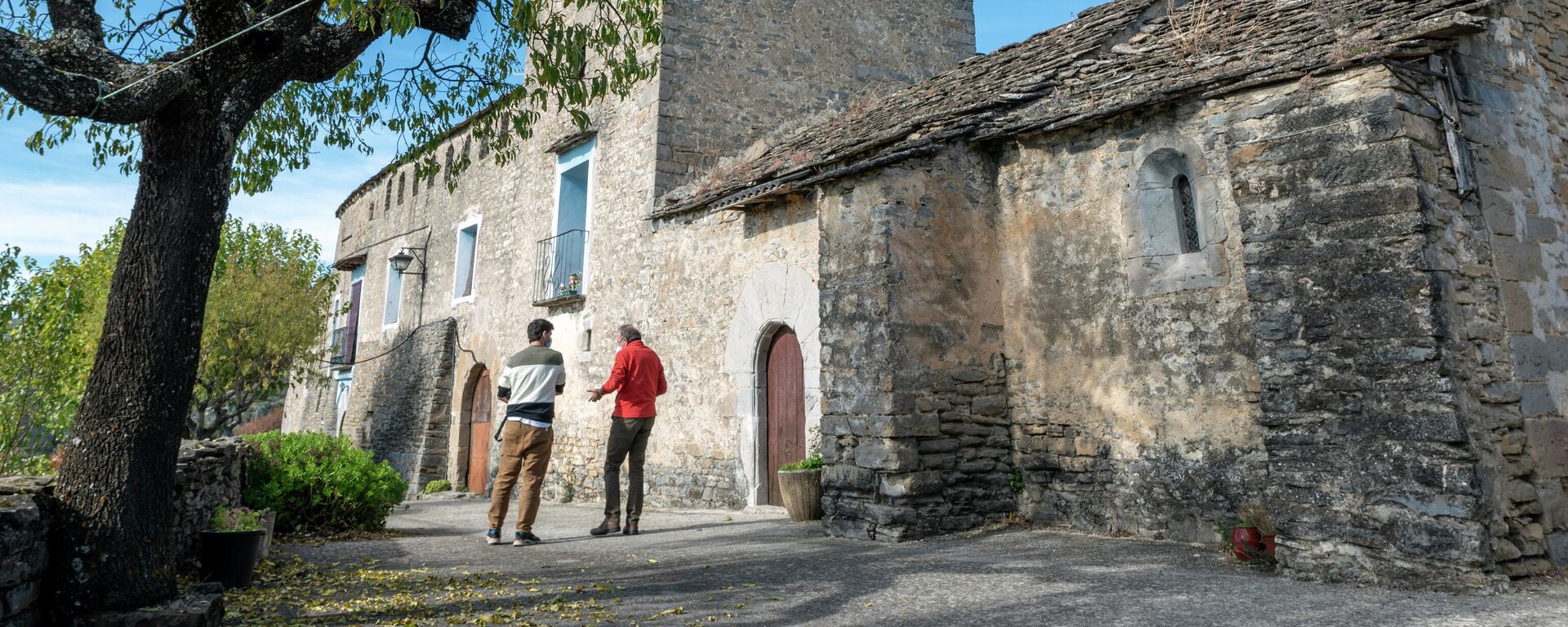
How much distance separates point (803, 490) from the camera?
6.84 metres

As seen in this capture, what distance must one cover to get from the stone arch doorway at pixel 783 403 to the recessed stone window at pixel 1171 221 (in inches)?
125

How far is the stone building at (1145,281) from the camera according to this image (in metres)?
4.09

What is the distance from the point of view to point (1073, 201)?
6094 millimetres

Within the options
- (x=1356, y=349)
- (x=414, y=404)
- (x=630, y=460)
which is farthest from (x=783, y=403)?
(x=414, y=404)

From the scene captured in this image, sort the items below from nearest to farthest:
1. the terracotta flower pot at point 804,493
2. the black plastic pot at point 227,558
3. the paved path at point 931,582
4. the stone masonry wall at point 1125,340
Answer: the paved path at point 931,582
the black plastic pot at point 227,558
the stone masonry wall at point 1125,340
the terracotta flower pot at point 804,493

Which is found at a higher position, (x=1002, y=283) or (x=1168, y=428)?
(x=1002, y=283)

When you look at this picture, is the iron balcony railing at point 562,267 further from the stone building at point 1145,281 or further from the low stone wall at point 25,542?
the low stone wall at point 25,542

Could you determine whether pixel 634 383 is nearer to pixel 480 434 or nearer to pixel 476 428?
pixel 480 434

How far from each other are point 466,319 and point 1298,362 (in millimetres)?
12282

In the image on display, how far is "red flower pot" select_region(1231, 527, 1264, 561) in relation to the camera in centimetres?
462

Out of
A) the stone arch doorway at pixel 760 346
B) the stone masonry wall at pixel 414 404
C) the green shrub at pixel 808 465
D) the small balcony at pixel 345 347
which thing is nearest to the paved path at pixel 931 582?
the green shrub at pixel 808 465

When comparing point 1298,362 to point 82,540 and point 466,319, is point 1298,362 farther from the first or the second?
point 466,319

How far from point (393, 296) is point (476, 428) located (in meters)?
5.25

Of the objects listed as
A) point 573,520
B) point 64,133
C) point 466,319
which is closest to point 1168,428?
point 573,520
